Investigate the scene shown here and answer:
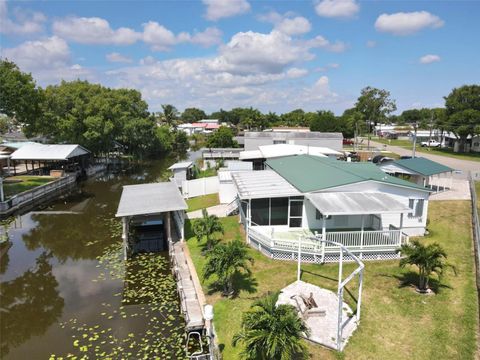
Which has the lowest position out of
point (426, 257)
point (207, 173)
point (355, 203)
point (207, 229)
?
point (207, 173)

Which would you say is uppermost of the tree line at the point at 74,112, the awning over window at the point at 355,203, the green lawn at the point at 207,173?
the tree line at the point at 74,112

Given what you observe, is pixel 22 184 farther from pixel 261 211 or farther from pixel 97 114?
pixel 261 211

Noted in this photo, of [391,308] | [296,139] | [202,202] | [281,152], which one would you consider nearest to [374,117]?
[296,139]

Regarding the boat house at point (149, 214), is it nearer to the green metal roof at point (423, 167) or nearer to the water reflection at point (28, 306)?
the water reflection at point (28, 306)

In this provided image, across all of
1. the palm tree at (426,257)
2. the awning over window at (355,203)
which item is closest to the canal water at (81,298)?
the awning over window at (355,203)

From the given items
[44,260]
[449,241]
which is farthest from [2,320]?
[449,241]
